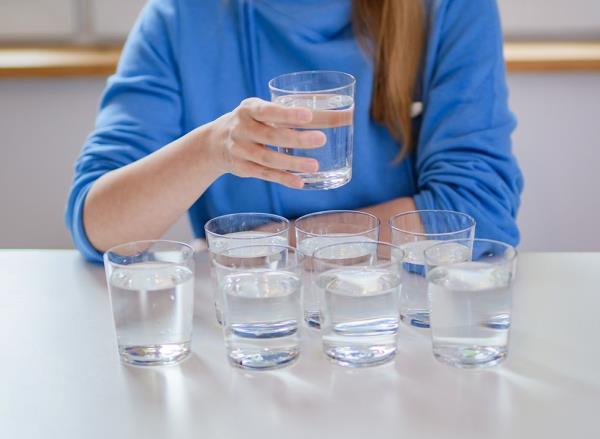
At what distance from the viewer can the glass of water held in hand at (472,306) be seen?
3.09ft

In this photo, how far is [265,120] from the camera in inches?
42.7

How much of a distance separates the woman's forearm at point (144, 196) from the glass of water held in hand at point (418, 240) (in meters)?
0.35

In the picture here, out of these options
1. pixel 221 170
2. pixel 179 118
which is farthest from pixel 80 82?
pixel 221 170

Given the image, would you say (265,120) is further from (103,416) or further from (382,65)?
(382,65)

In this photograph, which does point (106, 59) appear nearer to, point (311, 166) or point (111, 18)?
point (111, 18)

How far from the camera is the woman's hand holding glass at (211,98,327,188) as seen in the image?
1068mm

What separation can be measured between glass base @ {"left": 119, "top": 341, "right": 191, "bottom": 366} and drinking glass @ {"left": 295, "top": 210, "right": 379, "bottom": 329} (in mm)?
155

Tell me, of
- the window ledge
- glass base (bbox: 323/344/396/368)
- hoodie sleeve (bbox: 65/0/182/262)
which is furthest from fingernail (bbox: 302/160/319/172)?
the window ledge

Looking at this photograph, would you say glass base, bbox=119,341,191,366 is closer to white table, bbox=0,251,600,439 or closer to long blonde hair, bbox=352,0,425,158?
white table, bbox=0,251,600,439

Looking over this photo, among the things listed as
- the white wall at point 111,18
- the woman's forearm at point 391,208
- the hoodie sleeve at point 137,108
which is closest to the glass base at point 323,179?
the woman's forearm at point 391,208

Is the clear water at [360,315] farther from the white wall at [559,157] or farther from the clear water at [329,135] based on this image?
the white wall at [559,157]

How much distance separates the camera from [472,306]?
938mm

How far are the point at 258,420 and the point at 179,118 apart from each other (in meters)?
0.83

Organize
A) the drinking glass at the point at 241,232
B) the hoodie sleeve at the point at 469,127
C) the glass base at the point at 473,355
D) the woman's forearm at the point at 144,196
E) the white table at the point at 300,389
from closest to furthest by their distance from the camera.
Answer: the white table at the point at 300,389
the glass base at the point at 473,355
the drinking glass at the point at 241,232
the woman's forearm at the point at 144,196
the hoodie sleeve at the point at 469,127
